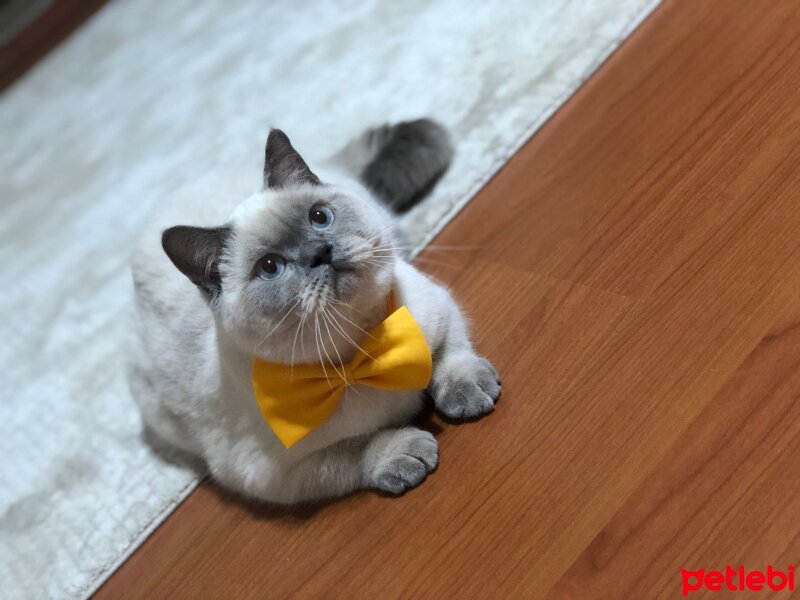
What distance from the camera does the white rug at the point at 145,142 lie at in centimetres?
165

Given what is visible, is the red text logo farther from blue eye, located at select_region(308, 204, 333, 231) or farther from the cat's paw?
blue eye, located at select_region(308, 204, 333, 231)

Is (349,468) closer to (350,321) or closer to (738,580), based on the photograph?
(350,321)

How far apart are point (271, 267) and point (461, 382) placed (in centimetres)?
39

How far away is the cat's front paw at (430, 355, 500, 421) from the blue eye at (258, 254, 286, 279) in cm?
36

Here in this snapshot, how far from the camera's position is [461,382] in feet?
4.32

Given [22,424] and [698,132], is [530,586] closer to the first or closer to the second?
[698,132]

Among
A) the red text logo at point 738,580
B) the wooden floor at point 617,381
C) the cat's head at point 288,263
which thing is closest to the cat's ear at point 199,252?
the cat's head at point 288,263

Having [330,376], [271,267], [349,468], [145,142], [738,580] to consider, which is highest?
[738,580]

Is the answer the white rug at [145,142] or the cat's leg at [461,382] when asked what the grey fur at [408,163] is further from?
the cat's leg at [461,382]

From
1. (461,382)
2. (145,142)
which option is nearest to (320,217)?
(461,382)

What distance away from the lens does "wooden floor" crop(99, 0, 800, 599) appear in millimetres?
1065

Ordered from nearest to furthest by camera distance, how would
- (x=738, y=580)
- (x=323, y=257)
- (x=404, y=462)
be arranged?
(x=738, y=580), (x=323, y=257), (x=404, y=462)

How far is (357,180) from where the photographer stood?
1781 mm

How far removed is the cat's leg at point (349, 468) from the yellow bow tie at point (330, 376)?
0.34 ft
